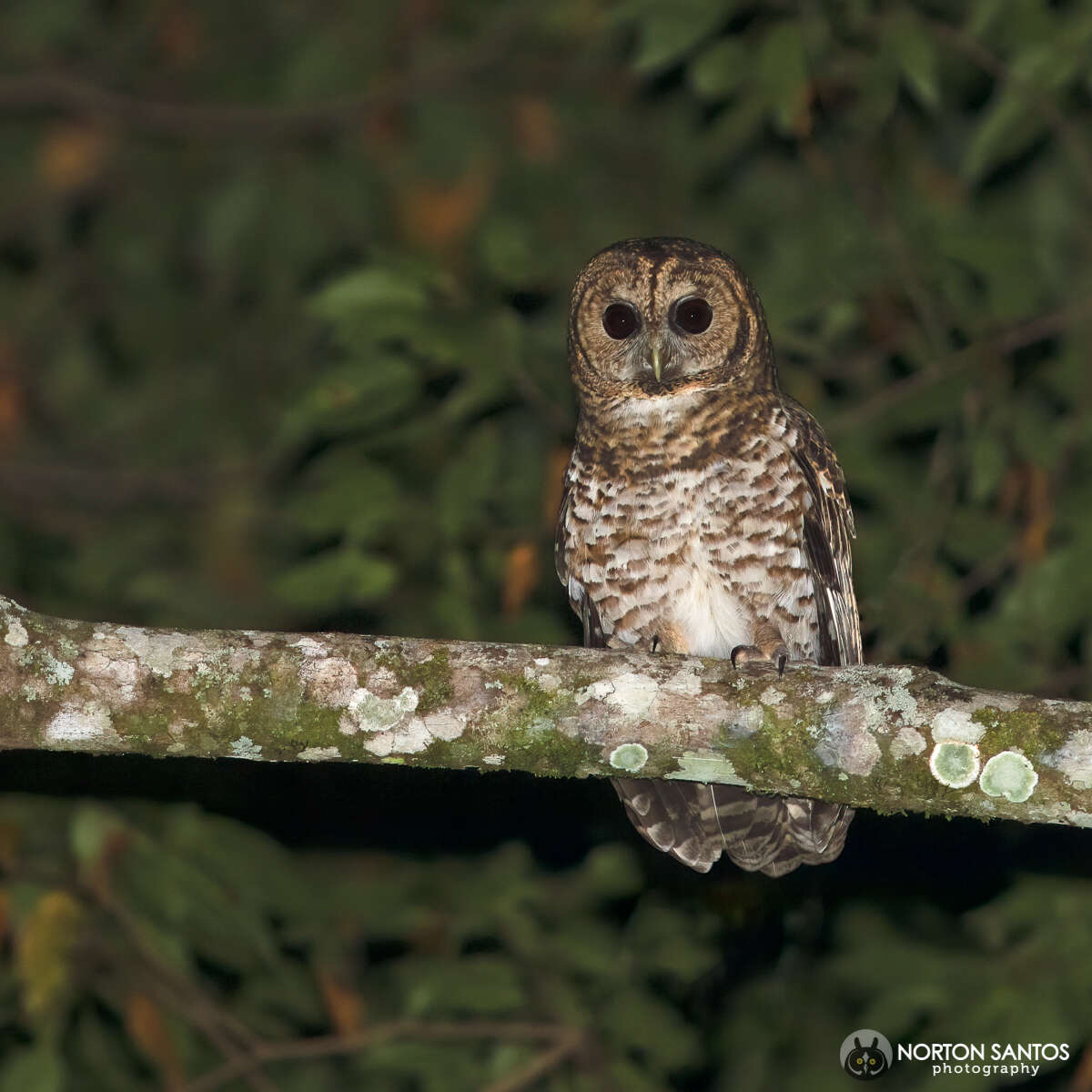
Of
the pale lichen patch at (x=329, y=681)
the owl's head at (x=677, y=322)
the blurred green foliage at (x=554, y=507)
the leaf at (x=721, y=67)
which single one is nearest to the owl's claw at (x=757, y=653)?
the blurred green foliage at (x=554, y=507)

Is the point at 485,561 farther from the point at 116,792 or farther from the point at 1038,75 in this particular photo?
the point at 1038,75

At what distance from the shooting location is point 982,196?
5.66 metres

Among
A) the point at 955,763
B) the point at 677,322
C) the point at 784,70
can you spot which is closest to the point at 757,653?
the point at 677,322

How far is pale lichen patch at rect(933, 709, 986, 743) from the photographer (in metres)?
2.89

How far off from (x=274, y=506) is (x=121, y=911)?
270 centimetres

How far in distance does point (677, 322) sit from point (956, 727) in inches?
71.4

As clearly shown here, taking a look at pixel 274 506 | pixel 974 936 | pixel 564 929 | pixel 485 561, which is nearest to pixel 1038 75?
pixel 485 561

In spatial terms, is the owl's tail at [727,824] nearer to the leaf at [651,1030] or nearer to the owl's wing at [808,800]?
the owl's wing at [808,800]

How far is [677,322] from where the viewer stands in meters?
4.38

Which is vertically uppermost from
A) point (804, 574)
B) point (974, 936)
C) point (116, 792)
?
point (804, 574)

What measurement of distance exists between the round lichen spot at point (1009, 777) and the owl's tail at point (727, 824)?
129 cm

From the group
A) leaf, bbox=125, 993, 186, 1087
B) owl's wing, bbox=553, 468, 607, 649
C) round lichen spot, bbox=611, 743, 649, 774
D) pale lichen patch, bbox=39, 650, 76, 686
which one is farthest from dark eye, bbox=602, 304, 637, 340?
leaf, bbox=125, 993, 186, 1087

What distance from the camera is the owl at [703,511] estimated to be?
4.10 meters

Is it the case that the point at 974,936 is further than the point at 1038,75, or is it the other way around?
the point at 974,936
